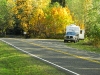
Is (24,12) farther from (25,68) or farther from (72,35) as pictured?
(25,68)

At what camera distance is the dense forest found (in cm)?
6688

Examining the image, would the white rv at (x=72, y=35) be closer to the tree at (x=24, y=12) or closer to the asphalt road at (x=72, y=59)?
the tree at (x=24, y=12)

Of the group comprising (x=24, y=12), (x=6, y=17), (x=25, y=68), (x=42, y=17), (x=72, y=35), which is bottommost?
(x=25, y=68)

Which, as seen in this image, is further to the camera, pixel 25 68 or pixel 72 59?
pixel 72 59

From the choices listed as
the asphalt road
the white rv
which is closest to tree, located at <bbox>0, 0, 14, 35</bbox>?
the white rv

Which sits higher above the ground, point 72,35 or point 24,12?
point 24,12

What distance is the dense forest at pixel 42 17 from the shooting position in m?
66.9

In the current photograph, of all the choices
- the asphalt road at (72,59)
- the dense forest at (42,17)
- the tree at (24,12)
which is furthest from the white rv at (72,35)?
the asphalt road at (72,59)

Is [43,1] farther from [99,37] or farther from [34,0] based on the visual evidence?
[99,37]

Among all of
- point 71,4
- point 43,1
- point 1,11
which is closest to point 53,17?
point 43,1

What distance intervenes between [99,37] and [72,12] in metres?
40.2

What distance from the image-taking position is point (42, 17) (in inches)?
2689

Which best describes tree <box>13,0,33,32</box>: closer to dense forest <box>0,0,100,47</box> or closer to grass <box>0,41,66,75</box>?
dense forest <box>0,0,100,47</box>

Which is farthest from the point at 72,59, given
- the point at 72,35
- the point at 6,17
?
the point at 6,17
